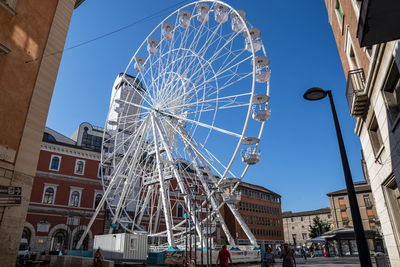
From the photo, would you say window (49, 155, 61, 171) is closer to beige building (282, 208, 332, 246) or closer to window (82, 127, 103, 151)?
window (82, 127, 103, 151)

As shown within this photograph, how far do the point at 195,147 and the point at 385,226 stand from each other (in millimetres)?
14388

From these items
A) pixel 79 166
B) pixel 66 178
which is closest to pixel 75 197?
pixel 66 178

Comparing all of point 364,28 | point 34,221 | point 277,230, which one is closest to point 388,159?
point 364,28

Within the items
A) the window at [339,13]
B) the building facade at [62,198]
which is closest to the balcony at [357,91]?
the window at [339,13]

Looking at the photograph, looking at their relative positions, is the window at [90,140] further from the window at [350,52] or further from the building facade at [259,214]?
the window at [350,52]

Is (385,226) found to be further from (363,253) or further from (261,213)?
(261,213)

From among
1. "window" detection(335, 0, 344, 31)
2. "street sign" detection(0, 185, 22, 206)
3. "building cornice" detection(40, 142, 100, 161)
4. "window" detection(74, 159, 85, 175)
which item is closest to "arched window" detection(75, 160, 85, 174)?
"window" detection(74, 159, 85, 175)

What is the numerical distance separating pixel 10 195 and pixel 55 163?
28472 mm

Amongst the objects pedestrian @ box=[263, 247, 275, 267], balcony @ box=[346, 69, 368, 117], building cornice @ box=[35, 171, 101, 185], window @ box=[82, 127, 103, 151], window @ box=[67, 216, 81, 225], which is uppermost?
window @ box=[82, 127, 103, 151]

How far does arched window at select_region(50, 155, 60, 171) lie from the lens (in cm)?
3478

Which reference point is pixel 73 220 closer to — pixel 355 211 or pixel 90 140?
pixel 90 140

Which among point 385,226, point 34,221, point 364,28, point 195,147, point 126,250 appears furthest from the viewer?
point 34,221

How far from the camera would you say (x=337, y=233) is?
1244 inches

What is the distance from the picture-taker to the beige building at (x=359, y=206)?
180 ft
